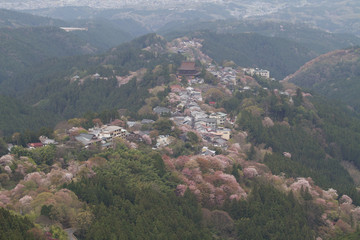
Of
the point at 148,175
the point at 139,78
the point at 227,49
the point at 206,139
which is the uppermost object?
the point at 148,175

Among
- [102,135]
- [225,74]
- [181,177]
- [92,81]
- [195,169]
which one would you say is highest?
[181,177]

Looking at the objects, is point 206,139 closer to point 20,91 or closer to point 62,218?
point 62,218

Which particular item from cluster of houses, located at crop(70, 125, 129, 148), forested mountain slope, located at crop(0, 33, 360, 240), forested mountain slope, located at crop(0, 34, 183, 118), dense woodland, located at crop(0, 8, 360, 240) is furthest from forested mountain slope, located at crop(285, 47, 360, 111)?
cluster of houses, located at crop(70, 125, 129, 148)

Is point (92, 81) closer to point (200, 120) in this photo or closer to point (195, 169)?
point (200, 120)

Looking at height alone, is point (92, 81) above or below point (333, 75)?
above

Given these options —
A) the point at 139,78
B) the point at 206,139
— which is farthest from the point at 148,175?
the point at 139,78

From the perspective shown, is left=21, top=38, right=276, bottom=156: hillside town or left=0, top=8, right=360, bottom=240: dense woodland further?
left=21, top=38, right=276, bottom=156: hillside town

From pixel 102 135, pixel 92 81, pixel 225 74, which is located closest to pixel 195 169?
pixel 102 135

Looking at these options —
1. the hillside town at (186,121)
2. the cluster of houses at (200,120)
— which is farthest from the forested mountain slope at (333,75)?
the cluster of houses at (200,120)

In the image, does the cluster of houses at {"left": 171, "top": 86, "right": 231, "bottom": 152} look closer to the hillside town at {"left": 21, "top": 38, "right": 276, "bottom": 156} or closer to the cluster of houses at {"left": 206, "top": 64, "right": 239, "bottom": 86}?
the hillside town at {"left": 21, "top": 38, "right": 276, "bottom": 156}

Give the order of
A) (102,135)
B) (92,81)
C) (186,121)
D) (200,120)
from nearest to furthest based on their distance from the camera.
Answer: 1. (102,135)
2. (186,121)
3. (200,120)
4. (92,81)

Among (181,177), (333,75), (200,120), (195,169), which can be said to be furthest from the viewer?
(333,75)
